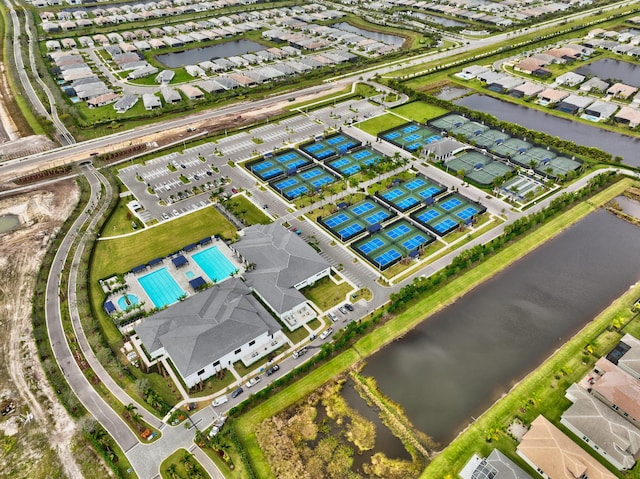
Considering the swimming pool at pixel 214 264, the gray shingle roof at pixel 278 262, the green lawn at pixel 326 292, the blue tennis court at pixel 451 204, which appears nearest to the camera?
the gray shingle roof at pixel 278 262

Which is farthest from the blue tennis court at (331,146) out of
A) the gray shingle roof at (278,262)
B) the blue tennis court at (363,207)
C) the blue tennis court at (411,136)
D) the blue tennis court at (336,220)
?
the gray shingle roof at (278,262)

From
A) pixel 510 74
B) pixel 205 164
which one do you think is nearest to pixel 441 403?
pixel 205 164

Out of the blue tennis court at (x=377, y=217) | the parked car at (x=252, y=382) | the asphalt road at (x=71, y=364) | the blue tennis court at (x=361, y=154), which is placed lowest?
the asphalt road at (x=71, y=364)

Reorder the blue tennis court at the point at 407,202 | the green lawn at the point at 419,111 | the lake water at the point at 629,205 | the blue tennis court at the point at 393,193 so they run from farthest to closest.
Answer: the green lawn at the point at 419,111
the blue tennis court at the point at 393,193
the blue tennis court at the point at 407,202
the lake water at the point at 629,205

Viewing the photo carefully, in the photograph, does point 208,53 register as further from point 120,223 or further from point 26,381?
point 26,381

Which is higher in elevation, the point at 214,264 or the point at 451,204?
the point at 451,204

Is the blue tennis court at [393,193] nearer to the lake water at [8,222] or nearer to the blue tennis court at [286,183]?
the blue tennis court at [286,183]

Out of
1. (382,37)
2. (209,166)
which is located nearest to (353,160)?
(209,166)

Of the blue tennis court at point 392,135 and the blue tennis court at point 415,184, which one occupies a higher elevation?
the blue tennis court at point 392,135
